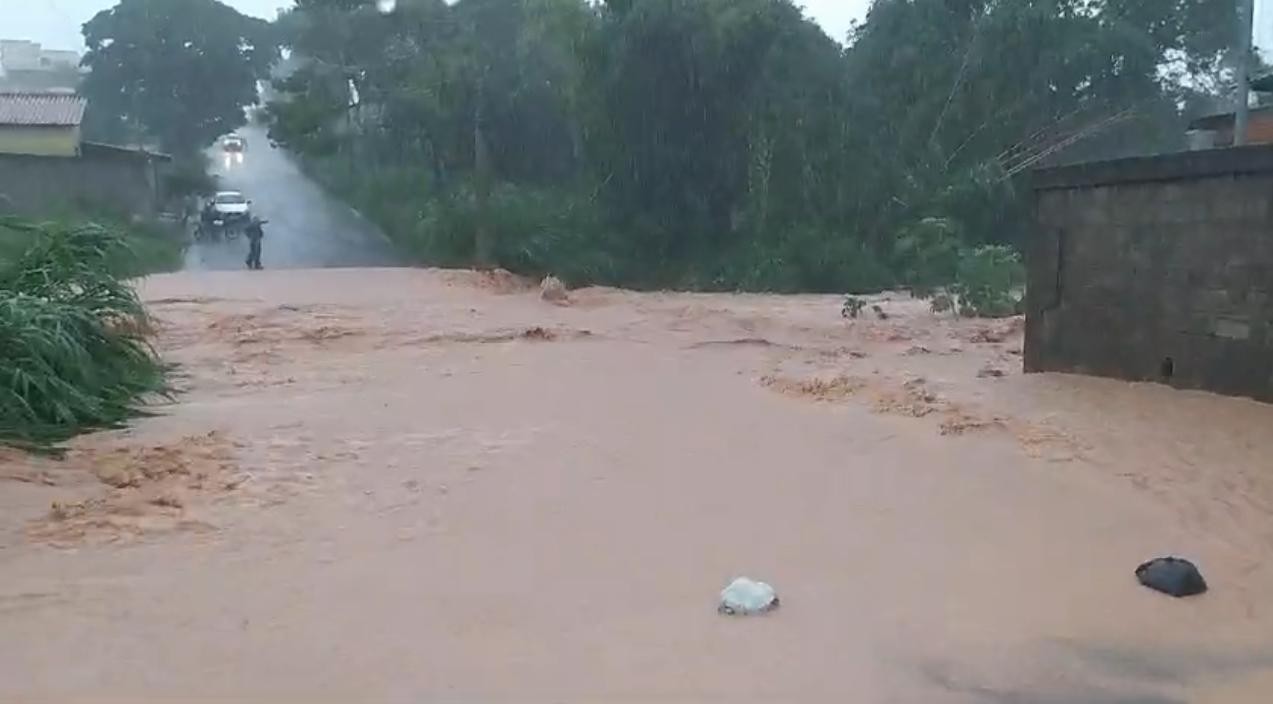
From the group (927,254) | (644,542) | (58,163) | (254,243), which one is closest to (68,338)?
(644,542)

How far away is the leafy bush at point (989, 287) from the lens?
18.4m

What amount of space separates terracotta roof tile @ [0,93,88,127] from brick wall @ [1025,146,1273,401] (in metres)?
24.6

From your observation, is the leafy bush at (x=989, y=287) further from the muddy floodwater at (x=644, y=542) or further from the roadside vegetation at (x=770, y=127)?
the muddy floodwater at (x=644, y=542)

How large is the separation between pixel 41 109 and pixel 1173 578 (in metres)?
29.6

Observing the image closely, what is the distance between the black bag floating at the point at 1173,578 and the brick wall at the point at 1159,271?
392cm

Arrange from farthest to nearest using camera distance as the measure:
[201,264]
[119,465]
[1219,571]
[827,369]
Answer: [201,264] → [827,369] → [119,465] → [1219,571]

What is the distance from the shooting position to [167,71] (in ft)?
135

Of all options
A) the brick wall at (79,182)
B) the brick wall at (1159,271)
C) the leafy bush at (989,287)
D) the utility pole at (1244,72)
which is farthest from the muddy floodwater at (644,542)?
the brick wall at (79,182)

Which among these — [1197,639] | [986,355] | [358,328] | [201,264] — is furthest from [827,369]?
[201,264]

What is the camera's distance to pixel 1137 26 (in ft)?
100

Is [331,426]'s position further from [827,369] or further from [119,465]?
[827,369]

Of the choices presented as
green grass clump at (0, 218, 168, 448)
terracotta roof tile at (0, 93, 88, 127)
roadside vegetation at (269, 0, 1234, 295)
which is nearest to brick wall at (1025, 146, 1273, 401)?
green grass clump at (0, 218, 168, 448)

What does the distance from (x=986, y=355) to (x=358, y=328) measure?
785 cm

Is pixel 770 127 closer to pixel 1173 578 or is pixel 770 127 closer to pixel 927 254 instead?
pixel 927 254
